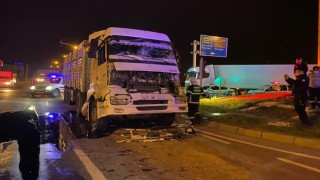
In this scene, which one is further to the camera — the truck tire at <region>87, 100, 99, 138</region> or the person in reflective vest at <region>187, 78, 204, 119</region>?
the person in reflective vest at <region>187, 78, 204, 119</region>

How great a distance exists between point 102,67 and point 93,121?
155 cm

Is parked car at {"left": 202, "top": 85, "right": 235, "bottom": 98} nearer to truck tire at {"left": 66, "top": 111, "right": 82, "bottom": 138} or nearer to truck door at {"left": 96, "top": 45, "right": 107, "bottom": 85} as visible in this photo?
truck tire at {"left": 66, "top": 111, "right": 82, "bottom": 138}

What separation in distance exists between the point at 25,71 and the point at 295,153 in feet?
322

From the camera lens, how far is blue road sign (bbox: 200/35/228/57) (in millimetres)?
27170

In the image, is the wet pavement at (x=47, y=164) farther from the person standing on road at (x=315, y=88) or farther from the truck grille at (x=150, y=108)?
the person standing on road at (x=315, y=88)

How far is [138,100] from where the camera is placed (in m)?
9.47

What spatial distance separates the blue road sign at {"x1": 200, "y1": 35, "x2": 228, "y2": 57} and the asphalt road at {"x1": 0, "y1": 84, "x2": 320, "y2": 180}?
17689 millimetres

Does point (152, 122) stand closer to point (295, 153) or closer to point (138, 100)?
point (138, 100)

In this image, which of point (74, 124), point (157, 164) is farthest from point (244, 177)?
point (74, 124)

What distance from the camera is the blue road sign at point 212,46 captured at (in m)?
27.2

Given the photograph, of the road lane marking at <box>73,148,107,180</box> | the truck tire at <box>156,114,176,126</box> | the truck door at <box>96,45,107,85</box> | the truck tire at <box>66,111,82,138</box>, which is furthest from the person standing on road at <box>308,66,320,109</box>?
the road lane marking at <box>73,148,107,180</box>

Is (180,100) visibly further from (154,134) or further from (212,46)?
(212,46)

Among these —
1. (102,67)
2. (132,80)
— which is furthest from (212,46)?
(132,80)

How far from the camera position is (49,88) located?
27.9 m
